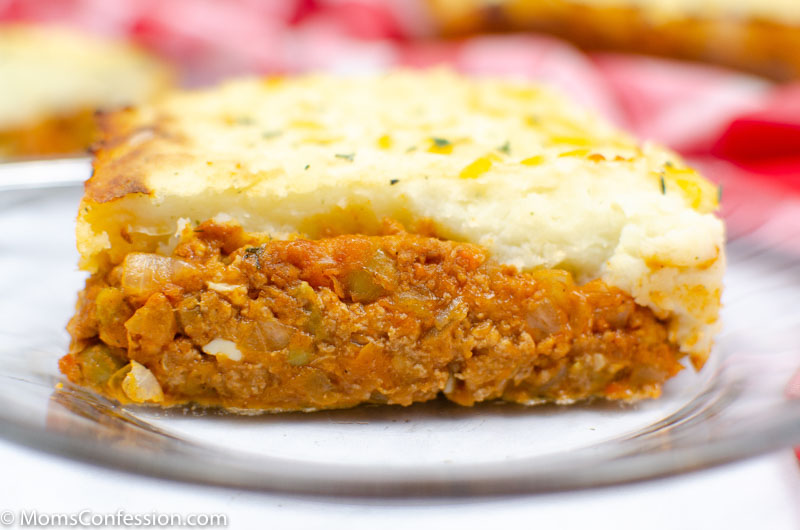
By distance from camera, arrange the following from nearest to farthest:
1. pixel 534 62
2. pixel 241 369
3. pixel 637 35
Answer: pixel 241 369
pixel 534 62
pixel 637 35

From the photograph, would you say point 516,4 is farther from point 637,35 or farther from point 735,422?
point 735,422

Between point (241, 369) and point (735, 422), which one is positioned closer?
point (735, 422)

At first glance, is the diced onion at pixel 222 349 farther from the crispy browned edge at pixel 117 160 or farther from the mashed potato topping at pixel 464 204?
the crispy browned edge at pixel 117 160

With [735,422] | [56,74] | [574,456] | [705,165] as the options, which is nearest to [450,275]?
[574,456]

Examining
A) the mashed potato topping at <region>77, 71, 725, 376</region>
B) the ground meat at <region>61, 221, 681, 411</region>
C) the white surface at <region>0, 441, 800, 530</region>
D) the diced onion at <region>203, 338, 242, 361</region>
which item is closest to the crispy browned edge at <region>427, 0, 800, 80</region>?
the mashed potato topping at <region>77, 71, 725, 376</region>

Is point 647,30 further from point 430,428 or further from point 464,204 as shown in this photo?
point 430,428

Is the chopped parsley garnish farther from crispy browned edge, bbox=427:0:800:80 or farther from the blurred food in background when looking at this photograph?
crispy browned edge, bbox=427:0:800:80
